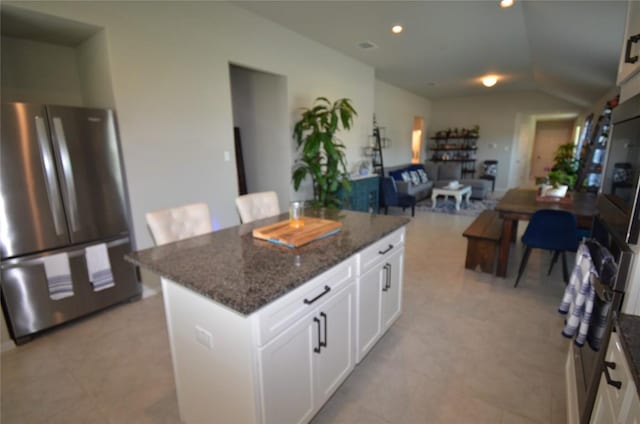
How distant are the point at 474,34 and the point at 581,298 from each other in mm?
3949

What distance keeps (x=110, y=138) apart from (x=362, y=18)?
2.97 metres

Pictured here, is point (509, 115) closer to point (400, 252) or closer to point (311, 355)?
point (400, 252)

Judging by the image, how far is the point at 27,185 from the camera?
85.5 inches

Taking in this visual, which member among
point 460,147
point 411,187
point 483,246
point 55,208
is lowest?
point 483,246

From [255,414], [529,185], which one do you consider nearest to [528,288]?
[255,414]

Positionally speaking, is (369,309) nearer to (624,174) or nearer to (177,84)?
(624,174)

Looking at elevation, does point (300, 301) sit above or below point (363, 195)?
above

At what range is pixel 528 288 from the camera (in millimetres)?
3004

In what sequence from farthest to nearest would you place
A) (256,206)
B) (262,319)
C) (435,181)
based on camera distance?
(435,181)
(256,206)
(262,319)

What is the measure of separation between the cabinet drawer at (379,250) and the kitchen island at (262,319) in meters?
0.01

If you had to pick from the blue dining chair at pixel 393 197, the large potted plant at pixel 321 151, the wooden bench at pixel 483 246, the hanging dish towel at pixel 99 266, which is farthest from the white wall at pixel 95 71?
the blue dining chair at pixel 393 197

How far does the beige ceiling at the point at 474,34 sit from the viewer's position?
319 cm

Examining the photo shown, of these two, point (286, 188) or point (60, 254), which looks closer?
point (60, 254)

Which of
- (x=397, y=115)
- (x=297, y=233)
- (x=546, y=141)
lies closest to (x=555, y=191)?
(x=297, y=233)
